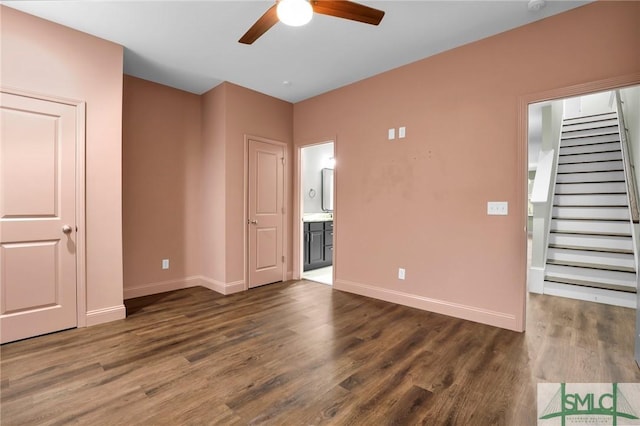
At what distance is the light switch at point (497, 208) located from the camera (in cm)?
277

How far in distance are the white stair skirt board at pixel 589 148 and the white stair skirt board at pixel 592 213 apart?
1.24 meters

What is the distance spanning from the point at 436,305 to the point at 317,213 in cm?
319

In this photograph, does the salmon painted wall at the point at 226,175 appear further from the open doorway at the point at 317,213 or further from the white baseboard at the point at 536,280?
the white baseboard at the point at 536,280

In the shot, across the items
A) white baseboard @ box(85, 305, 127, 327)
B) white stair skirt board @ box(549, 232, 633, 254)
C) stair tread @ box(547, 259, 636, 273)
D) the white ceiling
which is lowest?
white baseboard @ box(85, 305, 127, 327)

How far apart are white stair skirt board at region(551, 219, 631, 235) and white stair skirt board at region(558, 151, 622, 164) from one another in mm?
1188

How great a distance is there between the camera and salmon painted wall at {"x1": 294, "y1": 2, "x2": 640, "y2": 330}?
2.47 meters

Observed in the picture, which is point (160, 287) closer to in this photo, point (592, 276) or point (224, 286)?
point (224, 286)

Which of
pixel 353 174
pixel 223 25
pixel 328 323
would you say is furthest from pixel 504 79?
pixel 328 323

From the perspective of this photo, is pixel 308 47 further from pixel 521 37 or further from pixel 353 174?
pixel 521 37

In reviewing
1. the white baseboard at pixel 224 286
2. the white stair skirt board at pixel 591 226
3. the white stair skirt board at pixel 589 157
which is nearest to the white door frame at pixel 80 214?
the white baseboard at pixel 224 286

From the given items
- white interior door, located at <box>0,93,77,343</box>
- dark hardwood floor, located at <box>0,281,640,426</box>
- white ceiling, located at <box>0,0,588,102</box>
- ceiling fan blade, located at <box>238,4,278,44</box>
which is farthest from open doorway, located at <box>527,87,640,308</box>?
white interior door, located at <box>0,93,77,343</box>

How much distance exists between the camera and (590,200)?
13.8ft

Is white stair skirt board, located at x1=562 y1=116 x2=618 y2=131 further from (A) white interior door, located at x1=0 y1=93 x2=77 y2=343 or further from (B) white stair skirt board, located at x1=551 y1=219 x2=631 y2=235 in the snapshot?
(A) white interior door, located at x1=0 y1=93 x2=77 y2=343

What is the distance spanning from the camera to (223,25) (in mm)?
2652
